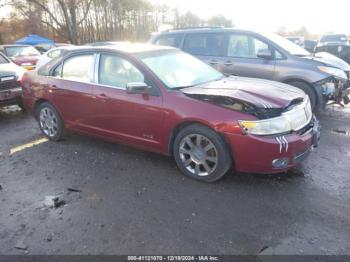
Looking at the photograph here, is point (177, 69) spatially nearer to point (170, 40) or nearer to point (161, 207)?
point (161, 207)

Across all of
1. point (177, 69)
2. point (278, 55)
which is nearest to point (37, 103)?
point (177, 69)

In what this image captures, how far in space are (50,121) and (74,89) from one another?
995 mm

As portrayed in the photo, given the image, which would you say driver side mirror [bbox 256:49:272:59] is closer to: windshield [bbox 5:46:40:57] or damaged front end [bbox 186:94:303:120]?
damaged front end [bbox 186:94:303:120]

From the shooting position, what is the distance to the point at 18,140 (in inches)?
224

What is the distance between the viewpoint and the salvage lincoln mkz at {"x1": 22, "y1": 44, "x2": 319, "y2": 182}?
341 centimetres

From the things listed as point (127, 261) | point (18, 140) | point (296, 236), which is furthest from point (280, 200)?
point (18, 140)

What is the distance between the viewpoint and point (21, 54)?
1375 cm

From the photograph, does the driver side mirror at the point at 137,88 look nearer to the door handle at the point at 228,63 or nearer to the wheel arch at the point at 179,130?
the wheel arch at the point at 179,130

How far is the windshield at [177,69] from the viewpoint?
13.6 feet

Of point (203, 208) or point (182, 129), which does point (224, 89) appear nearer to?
point (182, 129)

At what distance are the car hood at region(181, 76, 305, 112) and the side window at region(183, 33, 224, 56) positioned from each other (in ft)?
10.0

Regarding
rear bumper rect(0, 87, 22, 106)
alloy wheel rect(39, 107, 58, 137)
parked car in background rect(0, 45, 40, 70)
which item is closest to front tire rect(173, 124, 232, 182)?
alloy wheel rect(39, 107, 58, 137)

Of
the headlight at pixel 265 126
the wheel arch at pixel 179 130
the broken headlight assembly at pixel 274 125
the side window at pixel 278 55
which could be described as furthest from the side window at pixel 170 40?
the headlight at pixel 265 126

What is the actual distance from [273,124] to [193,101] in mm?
943
